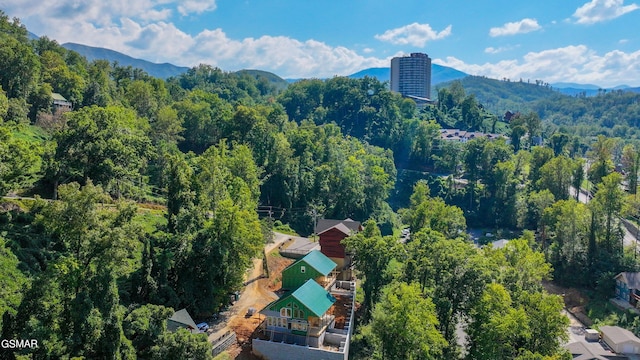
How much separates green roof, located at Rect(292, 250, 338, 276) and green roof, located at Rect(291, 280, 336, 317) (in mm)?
2090

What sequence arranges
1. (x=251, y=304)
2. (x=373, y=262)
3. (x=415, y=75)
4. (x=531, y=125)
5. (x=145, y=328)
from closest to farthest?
(x=145, y=328) → (x=373, y=262) → (x=251, y=304) → (x=531, y=125) → (x=415, y=75)

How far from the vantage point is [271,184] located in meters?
50.6

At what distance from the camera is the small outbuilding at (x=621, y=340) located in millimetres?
32031

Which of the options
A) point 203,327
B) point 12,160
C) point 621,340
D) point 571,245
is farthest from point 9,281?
point 571,245

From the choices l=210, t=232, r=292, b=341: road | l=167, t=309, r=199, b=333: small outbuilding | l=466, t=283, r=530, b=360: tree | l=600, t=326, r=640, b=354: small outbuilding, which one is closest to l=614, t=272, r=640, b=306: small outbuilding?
l=600, t=326, r=640, b=354: small outbuilding

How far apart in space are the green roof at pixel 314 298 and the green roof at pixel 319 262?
6.86 ft

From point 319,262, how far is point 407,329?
34.9 ft

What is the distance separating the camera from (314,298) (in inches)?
1064

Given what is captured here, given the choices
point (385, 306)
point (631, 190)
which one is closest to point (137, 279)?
point (385, 306)

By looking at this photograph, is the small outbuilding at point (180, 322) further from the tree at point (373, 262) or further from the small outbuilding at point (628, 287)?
the small outbuilding at point (628, 287)

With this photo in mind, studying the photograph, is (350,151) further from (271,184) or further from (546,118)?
(546,118)

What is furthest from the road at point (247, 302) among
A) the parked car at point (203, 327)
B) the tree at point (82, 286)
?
the tree at point (82, 286)

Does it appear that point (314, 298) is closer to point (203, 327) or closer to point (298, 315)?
point (298, 315)

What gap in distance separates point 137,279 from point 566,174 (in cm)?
5226
